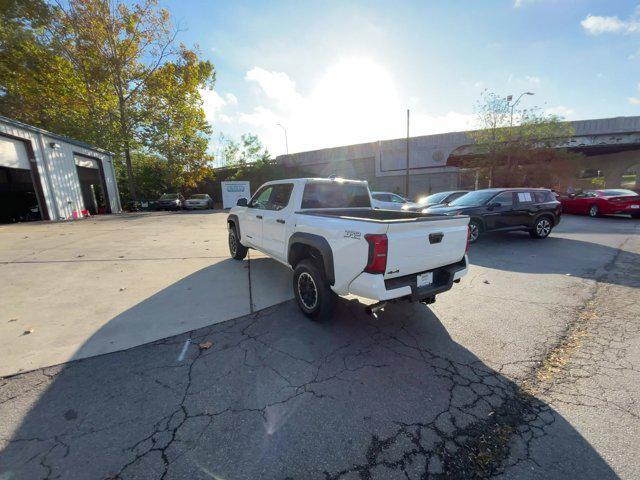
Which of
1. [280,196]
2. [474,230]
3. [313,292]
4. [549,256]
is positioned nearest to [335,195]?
[280,196]

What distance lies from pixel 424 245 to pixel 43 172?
18655 millimetres

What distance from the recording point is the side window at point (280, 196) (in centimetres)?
475

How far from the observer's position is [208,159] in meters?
28.3

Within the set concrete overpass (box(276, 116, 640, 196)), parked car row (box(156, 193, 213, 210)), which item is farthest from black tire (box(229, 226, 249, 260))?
concrete overpass (box(276, 116, 640, 196))

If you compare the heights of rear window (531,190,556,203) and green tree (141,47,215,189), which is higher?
green tree (141,47,215,189)

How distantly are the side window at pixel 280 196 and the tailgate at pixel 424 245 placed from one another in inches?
88.9

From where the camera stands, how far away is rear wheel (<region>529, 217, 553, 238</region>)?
8.92 meters

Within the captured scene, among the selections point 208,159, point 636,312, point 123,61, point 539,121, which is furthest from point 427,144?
point 636,312

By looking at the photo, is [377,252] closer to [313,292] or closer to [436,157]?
[313,292]

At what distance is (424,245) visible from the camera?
127 inches

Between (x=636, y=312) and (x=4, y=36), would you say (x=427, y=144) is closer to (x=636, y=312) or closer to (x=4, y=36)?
(x=636, y=312)

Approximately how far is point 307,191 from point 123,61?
25.2m

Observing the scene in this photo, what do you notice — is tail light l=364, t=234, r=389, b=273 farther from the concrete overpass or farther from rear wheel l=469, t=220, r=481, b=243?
the concrete overpass

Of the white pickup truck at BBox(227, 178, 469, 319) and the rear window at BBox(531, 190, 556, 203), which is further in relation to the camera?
the rear window at BBox(531, 190, 556, 203)
